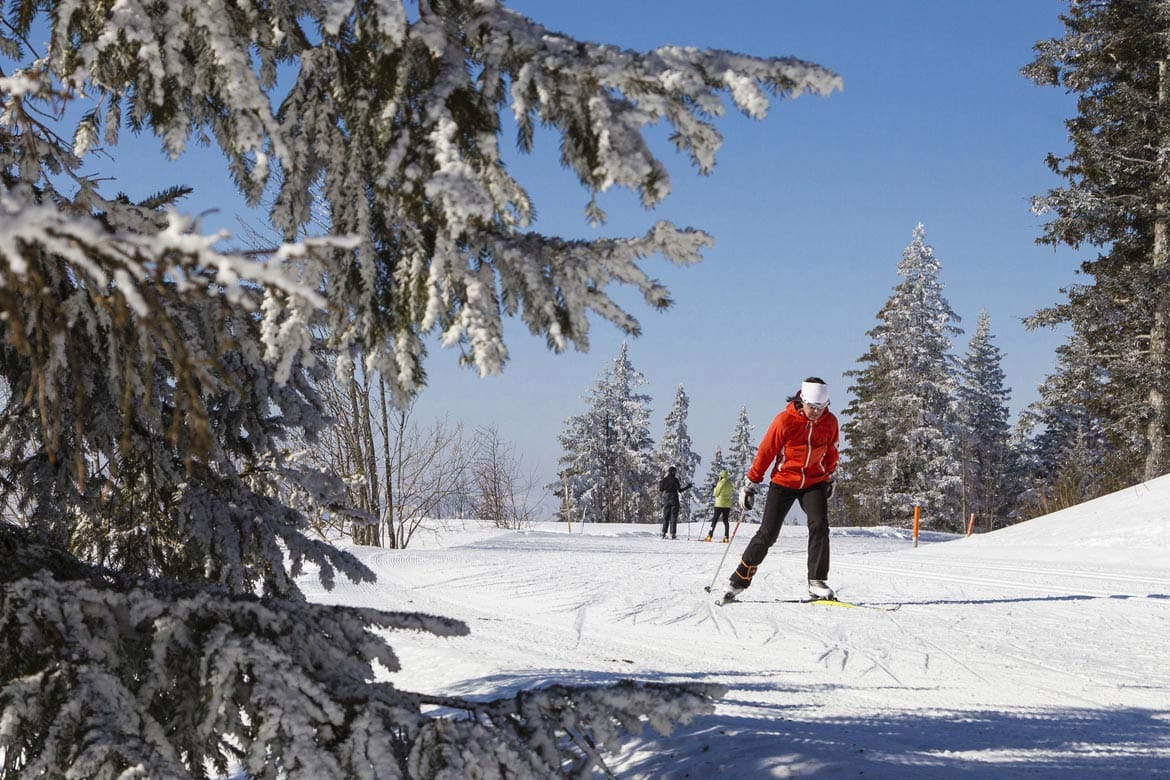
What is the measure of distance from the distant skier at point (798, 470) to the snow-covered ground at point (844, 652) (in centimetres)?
46

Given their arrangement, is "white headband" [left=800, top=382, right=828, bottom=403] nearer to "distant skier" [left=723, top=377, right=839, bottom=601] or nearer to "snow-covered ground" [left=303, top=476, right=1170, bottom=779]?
"distant skier" [left=723, top=377, right=839, bottom=601]

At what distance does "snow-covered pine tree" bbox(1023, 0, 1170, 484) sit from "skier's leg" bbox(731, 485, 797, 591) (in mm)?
16668

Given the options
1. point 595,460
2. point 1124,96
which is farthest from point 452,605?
point 595,460

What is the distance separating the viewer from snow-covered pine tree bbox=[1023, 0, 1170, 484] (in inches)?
774

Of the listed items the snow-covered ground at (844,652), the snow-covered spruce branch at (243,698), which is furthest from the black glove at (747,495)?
the snow-covered spruce branch at (243,698)

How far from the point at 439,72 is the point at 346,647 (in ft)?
5.26

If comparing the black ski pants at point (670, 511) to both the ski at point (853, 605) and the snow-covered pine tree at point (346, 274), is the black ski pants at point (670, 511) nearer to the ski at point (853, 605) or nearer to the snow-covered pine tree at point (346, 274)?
the ski at point (853, 605)

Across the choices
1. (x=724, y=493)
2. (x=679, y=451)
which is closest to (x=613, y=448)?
(x=679, y=451)

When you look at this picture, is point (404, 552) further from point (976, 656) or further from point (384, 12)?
point (384, 12)

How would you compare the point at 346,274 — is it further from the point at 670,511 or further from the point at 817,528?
the point at 670,511

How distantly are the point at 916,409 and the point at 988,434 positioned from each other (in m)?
15.8

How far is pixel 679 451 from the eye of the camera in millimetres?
53594

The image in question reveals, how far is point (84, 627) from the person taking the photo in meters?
2.22

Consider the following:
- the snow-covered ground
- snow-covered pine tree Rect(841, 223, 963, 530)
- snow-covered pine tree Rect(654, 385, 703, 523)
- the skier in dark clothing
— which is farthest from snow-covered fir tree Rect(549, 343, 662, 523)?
the snow-covered ground
